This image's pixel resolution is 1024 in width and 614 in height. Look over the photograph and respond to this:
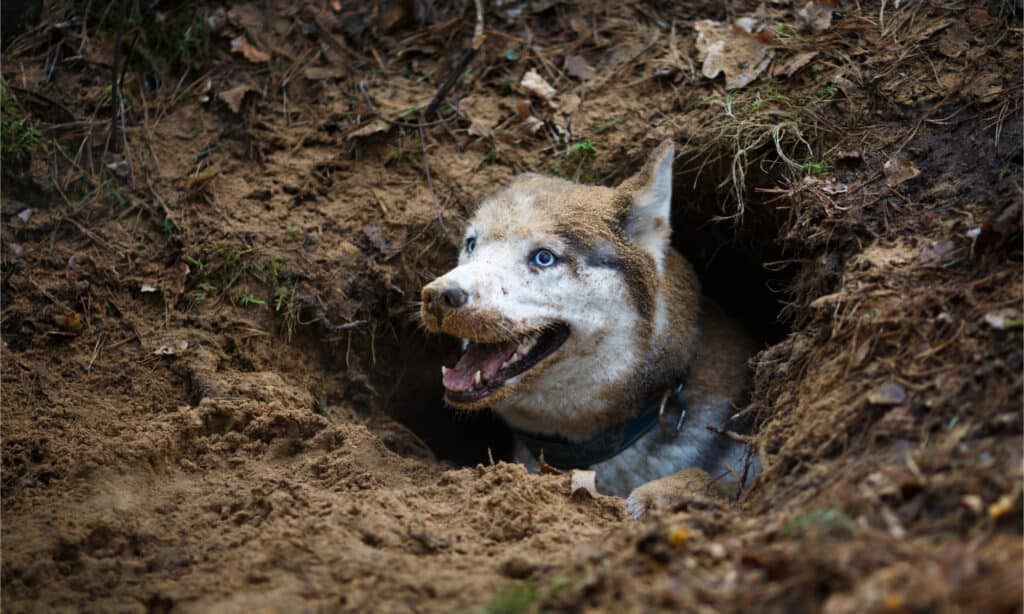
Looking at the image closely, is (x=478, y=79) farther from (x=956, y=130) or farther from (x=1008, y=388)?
(x=1008, y=388)

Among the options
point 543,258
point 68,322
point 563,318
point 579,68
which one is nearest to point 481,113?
point 579,68

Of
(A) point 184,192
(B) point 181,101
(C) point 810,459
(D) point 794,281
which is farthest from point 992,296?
(B) point 181,101

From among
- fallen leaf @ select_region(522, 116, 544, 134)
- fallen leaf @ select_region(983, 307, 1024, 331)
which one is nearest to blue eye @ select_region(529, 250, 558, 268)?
fallen leaf @ select_region(522, 116, 544, 134)

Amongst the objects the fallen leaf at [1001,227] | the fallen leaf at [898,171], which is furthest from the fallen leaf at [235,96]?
the fallen leaf at [1001,227]

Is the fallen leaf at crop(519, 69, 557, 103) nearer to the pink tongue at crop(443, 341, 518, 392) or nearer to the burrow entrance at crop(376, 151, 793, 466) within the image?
the burrow entrance at crop(376, 151, 793, 466)

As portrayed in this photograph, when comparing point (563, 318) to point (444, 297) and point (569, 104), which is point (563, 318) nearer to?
point (444, 297)

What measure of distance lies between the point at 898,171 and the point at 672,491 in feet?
6.61

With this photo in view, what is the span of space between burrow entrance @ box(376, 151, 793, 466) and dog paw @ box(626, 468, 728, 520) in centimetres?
169

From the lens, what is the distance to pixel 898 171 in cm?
430

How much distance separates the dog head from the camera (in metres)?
4.29

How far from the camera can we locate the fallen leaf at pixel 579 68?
5.98m

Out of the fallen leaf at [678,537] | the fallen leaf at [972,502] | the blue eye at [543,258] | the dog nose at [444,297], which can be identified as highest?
the fallen leaf at [972,502]

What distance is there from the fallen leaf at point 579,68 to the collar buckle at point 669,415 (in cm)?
242

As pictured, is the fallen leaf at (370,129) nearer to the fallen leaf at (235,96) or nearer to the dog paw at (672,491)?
the fallen leaf at (235,96)
